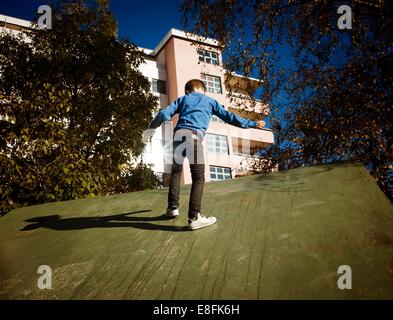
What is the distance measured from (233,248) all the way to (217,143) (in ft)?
78.3

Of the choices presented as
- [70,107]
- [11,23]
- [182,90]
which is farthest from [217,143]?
[70,107]

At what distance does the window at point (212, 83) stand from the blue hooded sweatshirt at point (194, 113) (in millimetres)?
24885

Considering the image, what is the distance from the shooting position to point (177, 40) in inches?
1081

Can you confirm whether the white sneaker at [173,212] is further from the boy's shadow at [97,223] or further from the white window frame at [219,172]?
the white window frame at [219,172]

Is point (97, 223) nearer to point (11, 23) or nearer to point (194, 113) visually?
point (194, 113)

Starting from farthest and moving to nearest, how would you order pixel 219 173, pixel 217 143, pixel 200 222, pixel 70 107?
pixel 217 143 → pixel 219 173 → pixel 70 107 → pixel 200 222

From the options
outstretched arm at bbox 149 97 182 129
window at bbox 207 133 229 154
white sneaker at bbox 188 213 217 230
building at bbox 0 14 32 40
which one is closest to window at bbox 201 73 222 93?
window at bbox 207 133 229 154

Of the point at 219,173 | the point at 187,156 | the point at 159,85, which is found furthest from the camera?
the point at 159,85

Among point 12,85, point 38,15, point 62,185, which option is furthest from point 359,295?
point 38,15

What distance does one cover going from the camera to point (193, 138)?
12.9ft

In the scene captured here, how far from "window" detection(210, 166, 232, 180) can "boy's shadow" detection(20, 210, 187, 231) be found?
20.2 meters

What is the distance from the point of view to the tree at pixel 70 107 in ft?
26.9

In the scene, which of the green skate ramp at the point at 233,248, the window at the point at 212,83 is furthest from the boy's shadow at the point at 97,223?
the window at the point at 212,83

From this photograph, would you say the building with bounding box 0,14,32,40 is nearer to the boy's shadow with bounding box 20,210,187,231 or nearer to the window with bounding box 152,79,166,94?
the window with bounding box 152,79,166,94
